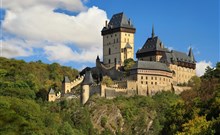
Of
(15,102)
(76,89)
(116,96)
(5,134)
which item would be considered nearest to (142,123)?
(116,96)

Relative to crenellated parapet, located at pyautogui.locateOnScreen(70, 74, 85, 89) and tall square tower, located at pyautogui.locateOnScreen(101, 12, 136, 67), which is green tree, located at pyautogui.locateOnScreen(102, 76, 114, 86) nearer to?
crenellated parapet, located at pyautogui.locateOnScreen(70, 74, 85, 89)

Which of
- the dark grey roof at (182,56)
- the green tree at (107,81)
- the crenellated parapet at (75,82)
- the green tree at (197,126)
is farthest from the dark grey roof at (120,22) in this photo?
the green tree at (197,126)

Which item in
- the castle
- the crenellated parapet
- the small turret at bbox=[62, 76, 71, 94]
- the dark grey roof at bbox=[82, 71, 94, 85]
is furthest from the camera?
the crenellated parapet

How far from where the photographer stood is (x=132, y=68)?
10506 centimetres

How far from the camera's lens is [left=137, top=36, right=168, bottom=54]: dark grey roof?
372 feet

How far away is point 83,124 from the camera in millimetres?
94750

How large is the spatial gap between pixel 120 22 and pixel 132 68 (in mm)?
13772

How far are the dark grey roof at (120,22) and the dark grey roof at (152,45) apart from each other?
4418 millimetres

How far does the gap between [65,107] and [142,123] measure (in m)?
12.5

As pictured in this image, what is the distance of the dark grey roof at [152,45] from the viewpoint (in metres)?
113

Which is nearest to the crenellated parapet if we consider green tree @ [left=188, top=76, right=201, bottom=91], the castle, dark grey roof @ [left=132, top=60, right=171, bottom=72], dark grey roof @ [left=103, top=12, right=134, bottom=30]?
the castle

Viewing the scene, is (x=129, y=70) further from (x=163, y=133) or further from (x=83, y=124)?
(x=163, y=133)

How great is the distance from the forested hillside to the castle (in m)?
1.88

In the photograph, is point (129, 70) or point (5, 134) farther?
point (129, 70)
